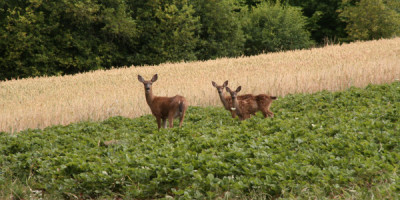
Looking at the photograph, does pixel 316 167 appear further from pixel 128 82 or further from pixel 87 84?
pixel 87 84

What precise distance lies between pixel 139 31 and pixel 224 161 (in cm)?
3312

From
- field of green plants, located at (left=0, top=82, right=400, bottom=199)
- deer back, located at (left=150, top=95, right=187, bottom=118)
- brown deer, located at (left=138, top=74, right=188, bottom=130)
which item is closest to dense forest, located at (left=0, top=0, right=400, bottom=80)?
brown deer, located at (left=138, top=74, right=188, bottom=130)

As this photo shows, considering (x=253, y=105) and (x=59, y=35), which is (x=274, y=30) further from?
(x=253, y=105)

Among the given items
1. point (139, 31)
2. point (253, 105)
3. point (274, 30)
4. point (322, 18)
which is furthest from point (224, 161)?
point (322, 18)

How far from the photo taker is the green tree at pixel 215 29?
4462cm

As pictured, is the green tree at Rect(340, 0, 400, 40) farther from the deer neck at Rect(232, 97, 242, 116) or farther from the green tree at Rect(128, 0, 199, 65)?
the deer neck at Rect(232, 97, 242, 116)

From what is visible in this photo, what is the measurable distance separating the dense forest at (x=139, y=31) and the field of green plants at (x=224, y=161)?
26750 millimetres

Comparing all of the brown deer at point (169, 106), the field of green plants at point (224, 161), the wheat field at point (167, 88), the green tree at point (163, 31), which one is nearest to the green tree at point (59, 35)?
the green tree at point (163, 31)

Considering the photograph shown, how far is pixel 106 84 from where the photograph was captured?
2439 centimetres

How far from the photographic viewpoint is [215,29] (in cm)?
4562

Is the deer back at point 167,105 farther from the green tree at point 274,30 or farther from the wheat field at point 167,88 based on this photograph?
the green tree at point 274,30

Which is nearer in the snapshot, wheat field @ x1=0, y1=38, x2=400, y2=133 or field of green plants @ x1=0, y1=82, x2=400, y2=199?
field of green plants @ x1=0, y1=82, x2=400, y2=199

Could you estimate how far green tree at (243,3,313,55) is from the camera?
49.6 meters

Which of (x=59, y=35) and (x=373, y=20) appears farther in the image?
(x=373, y=20)
